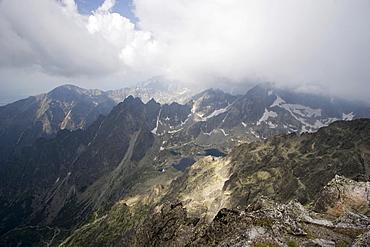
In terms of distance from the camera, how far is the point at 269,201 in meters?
31.9

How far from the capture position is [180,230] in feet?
131

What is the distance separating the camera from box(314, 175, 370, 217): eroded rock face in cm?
2575

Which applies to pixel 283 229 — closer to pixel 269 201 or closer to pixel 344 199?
pixel 269 201

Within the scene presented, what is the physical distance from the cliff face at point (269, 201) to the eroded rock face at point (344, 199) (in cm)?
11

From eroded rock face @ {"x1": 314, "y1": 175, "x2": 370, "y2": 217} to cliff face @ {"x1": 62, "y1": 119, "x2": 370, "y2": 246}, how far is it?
4.3 inches

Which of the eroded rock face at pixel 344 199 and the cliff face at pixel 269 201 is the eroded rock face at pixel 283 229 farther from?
the eroded rock face at pixel 344 199

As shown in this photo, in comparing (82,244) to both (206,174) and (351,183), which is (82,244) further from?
(351,183)

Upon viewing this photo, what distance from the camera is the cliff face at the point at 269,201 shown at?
74.6 ft

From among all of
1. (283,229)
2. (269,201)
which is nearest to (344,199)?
(269,201)

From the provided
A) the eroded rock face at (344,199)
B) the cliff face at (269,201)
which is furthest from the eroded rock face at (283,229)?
the eroded rock face at (344,199)

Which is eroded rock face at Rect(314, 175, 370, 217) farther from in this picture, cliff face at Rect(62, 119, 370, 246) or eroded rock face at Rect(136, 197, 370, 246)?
eroded rock face at Rect(136, 197, 370, 246)

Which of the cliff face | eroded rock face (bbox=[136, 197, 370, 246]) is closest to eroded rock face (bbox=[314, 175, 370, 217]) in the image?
the cliff face

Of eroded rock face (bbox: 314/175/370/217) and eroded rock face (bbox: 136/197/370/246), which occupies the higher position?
eroded rock face (bbox: 314/175/370/217)

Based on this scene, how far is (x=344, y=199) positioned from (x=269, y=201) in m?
9.84
